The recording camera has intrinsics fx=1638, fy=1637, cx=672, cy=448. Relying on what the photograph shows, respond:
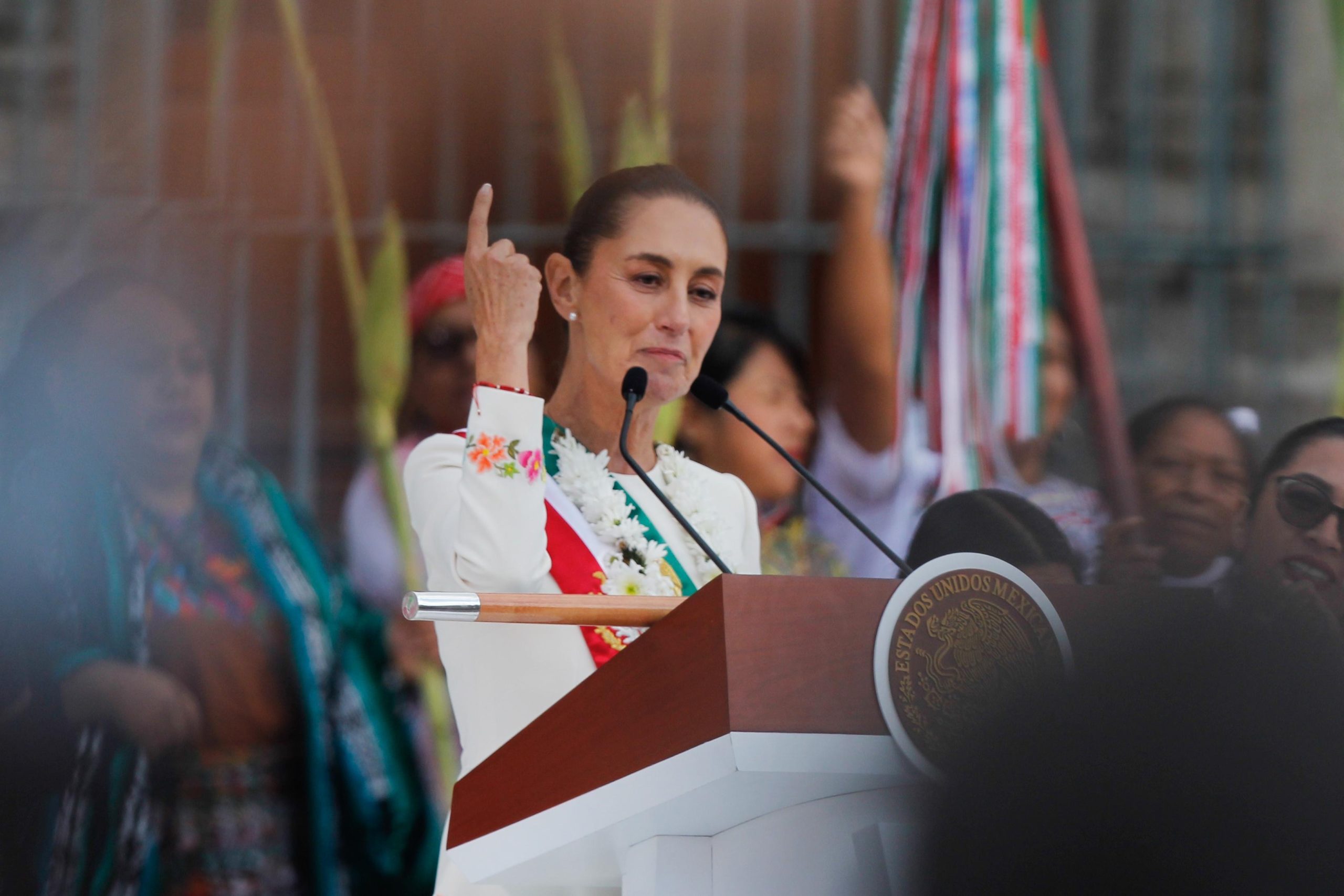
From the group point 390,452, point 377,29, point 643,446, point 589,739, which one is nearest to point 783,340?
point 390,452

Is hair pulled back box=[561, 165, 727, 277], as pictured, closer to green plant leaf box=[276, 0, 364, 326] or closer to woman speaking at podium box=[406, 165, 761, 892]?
woman speaking at podium box=[406, 165, 761, 892]

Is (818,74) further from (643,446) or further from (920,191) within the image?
(643,446)

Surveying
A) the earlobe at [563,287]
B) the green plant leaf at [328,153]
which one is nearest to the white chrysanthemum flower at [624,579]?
the earlobe at [563,287]

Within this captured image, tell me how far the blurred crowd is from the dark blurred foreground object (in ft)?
7.52

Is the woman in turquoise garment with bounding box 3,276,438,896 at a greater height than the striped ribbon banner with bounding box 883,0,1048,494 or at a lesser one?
lesser

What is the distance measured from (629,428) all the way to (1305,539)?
84 cm

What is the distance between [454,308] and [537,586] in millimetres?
2396

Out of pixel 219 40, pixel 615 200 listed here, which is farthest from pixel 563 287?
pixel 219 40

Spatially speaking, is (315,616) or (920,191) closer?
(315,616)

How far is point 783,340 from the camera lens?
142 inches

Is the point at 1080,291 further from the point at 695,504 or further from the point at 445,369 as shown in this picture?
the point at 695,504

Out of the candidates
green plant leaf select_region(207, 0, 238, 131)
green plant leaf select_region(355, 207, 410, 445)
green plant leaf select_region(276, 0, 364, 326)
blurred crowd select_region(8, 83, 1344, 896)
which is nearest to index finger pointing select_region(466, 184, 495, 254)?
blurred crowd select_region(8, 83, 1344, 896)

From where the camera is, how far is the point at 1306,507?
1933mm

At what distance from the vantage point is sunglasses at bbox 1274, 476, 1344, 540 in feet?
6.18
